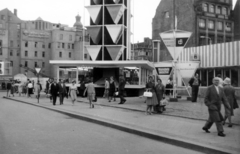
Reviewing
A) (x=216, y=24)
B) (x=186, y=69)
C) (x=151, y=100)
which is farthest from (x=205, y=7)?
(x=151, y=100)

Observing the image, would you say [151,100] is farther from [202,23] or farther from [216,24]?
[216,24]

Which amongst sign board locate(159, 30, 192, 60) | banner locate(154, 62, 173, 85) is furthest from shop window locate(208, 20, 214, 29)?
banner locate(154, 62, 173, 85)

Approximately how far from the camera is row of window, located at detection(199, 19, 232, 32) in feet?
200

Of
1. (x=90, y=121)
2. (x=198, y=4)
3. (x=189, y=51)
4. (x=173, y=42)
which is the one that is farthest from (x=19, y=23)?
(x=90, y=121)

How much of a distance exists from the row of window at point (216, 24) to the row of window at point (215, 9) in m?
1.90

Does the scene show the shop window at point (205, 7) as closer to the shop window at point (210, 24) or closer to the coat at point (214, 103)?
the shop window at point (210, 24)

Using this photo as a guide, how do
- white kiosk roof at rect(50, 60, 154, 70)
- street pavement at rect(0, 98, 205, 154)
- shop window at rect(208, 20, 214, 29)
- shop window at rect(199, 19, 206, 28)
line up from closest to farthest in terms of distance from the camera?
street pavement at rect(0, 98, 205, 154)
white kiosk roof at rect(50, 60, 154, 70)
shop window at rect(199, 19, 206, 28)
shop window at rect(208, 20, 214, 29)

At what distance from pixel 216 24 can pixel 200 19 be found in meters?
3.88

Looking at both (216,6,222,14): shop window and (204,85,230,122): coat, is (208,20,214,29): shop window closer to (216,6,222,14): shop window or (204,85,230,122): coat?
(216,6,222,14): shop window

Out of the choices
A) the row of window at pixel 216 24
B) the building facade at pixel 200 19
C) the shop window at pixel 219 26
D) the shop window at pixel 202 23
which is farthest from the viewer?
the shop window at pixel 219 26

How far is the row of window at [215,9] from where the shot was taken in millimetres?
61956

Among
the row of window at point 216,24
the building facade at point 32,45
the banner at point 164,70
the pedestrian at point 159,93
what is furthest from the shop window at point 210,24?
the pedestrian at point 159,93

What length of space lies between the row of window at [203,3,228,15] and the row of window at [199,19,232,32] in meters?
1.90

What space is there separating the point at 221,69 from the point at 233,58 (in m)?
3.10
